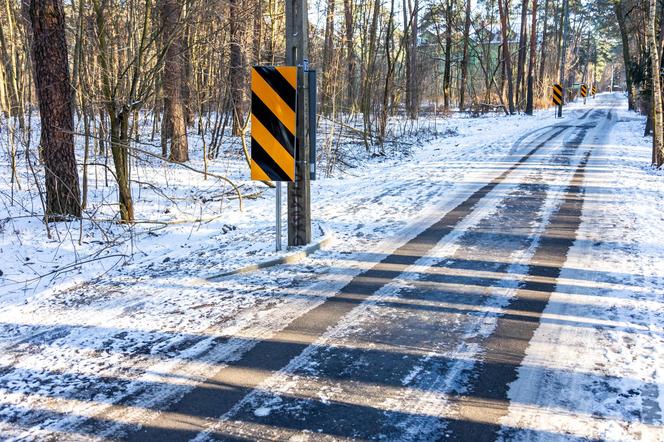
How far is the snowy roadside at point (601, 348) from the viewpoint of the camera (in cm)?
263

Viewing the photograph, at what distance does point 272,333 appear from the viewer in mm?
3725

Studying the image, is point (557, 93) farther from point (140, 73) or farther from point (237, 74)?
point (140, 73)

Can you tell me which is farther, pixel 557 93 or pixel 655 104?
pixel 557 93

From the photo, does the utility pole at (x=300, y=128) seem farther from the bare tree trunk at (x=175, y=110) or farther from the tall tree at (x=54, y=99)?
the bare tree trunk at (x=175, y=110)

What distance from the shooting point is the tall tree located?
7.42m

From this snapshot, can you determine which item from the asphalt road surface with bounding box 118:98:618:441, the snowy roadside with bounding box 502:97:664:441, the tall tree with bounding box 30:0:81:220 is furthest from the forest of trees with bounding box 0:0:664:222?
the snowy roadside with bounding box 502:97:664:441

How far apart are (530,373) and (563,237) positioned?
138 inches

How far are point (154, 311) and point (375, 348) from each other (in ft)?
6.14

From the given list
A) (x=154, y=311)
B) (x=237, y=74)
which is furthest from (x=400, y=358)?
(x=237, y=74)

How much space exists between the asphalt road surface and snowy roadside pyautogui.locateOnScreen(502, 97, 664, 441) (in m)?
0.13

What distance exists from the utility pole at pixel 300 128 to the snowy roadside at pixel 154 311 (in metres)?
0.42

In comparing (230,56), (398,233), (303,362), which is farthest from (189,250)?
(230,56)

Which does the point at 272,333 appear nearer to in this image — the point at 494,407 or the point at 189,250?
the point at 494,407

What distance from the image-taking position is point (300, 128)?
562 centimetres
